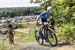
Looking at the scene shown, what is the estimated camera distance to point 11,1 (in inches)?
999

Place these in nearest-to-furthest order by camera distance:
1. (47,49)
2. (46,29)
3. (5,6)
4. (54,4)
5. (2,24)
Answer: (54,4), (47,49), (46,29), (2,24), (5,6)

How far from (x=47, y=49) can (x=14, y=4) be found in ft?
48.6

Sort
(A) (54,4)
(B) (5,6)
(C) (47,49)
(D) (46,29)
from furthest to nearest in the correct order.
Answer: (B) (5,6), (D) (46,29), (C) (47,49), (A) (54,4)

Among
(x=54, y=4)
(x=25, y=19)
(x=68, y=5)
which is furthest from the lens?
(x=25, y=19)

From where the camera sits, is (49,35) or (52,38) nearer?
(52,38)

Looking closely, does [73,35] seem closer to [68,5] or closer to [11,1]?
[68,5]

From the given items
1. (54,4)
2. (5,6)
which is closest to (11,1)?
(5,6)

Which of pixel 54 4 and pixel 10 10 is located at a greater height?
pixel 54 4

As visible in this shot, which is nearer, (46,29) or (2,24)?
(46,29)

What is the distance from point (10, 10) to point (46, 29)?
15.5 metres

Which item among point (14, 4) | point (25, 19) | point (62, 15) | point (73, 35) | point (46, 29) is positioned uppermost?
point (62, 15)

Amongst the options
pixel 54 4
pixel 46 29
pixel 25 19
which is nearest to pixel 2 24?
pixel 25 19

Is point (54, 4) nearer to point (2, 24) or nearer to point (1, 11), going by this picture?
point (2, 24)

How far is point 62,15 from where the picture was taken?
7789 mm
